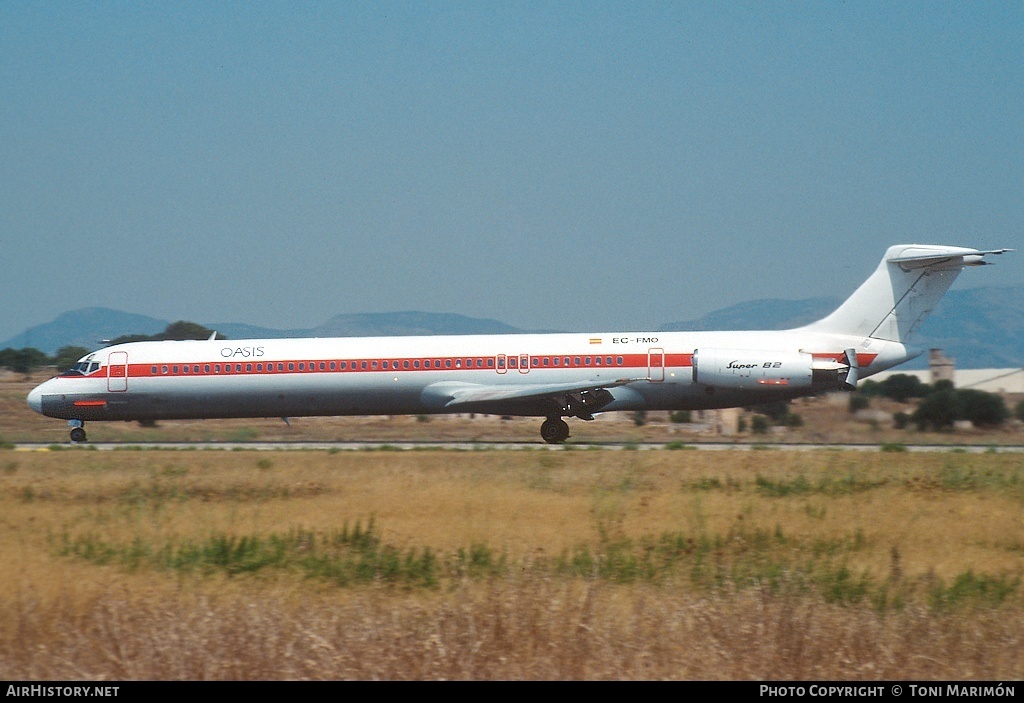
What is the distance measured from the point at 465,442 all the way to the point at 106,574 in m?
19.5

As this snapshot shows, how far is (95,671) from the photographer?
955 cm

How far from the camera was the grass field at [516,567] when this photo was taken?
9.82 metres

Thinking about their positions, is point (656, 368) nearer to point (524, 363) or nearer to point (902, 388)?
point (524, 363)

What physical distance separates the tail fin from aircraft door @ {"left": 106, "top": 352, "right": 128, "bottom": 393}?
1935 cm

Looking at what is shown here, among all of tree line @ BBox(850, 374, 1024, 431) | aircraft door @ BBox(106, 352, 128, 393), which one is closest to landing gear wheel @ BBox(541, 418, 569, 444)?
aircraft door @ BBox(106, 352, 128, 393)

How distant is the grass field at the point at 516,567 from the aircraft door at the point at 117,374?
7406mm

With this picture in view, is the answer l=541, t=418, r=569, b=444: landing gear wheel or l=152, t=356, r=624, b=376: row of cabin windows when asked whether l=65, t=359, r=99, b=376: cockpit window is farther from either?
l=541, t=418, r=569, b=444: landing gear wheel

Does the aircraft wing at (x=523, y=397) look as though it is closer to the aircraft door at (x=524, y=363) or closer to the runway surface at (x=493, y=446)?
the aircraft door at (x=524, y=363)

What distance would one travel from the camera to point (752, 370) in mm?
30219

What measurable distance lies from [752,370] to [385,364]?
9783mm

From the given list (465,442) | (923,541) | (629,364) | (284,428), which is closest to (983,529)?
(923,541)

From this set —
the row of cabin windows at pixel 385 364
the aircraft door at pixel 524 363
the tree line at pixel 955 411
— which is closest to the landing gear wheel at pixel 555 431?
the aircraft door at pixel 524 363

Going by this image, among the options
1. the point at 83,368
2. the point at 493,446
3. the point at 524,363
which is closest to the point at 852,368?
the point at 524,363
